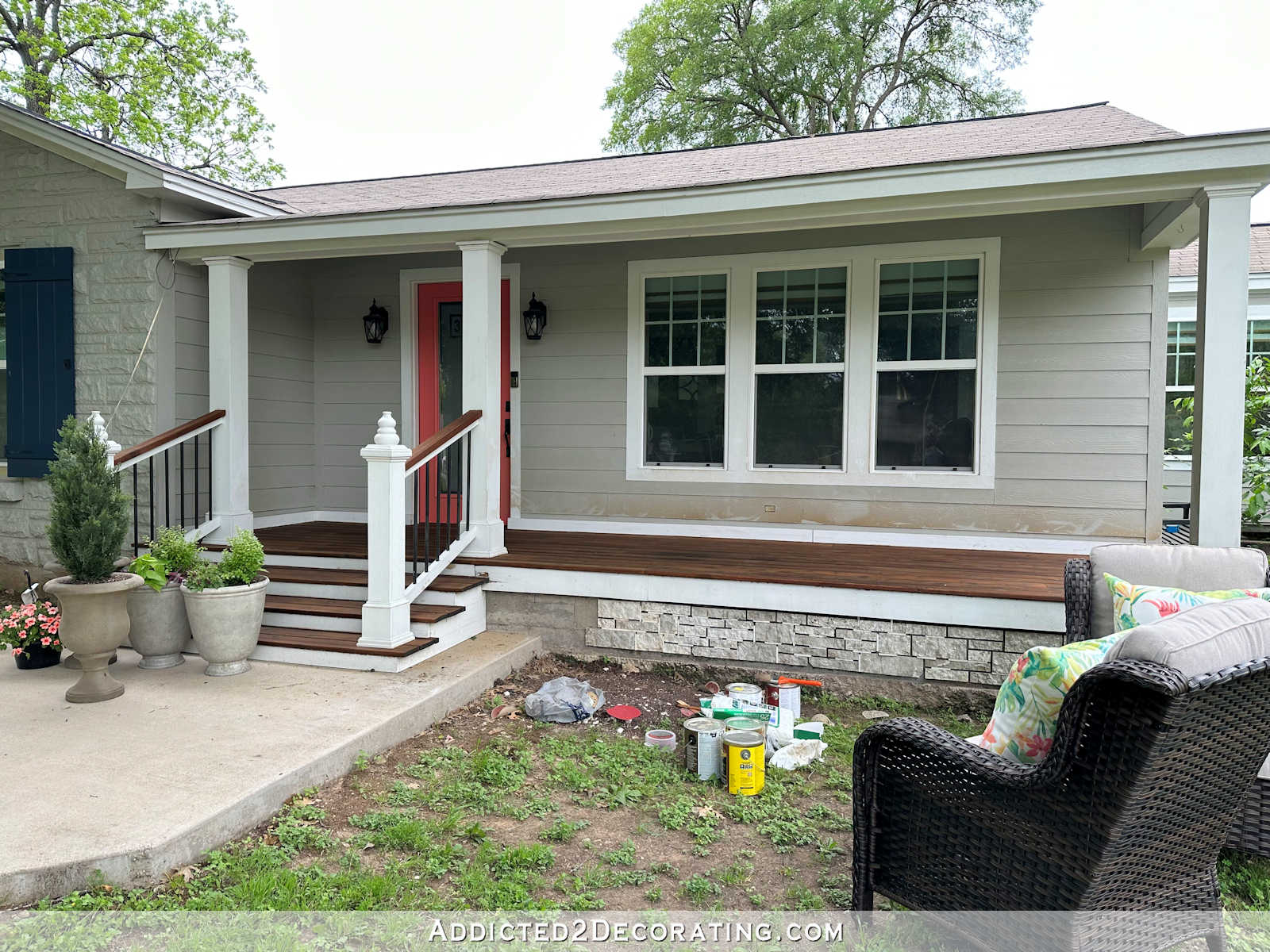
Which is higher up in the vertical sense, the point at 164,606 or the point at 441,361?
the point at 441,361

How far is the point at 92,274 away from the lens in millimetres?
5293

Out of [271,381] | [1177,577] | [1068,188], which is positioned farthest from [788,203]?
[271,381]

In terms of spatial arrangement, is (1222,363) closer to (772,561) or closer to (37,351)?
(772,561)

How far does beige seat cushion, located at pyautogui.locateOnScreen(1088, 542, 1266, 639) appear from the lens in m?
2.91

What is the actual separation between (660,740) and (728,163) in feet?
13.8

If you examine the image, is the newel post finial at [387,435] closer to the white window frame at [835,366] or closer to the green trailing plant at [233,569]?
the green trailing plant at [233,569]

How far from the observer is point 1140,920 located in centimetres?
176

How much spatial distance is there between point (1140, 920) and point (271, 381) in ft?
19.3

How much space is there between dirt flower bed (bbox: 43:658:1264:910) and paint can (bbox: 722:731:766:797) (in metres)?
0.06

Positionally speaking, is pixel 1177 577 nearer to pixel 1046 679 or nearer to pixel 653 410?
pixel 1046 679

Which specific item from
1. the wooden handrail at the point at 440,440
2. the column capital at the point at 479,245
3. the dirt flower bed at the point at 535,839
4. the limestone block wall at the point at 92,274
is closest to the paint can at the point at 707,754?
the dirt flower bed at the point at 535,839

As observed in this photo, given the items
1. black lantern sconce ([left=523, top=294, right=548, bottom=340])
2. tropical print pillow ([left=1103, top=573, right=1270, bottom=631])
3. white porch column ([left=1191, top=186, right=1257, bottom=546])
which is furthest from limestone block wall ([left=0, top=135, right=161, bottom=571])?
white porch column ([left=1191, top=186, right=1257, bottom=546])

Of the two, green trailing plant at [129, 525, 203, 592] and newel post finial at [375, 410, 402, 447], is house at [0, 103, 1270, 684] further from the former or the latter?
green trailing plant at [129, 525, 203, 592]

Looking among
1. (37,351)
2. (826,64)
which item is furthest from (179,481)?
(826,64)
